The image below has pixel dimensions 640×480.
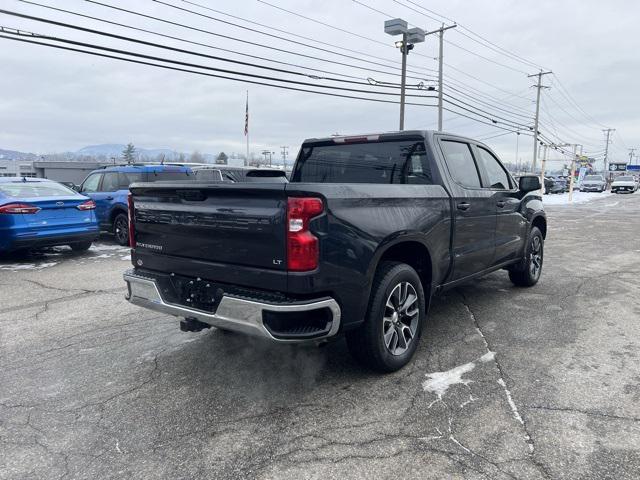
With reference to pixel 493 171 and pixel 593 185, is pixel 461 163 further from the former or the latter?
pixel 593 185

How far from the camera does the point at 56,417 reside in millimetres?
3127

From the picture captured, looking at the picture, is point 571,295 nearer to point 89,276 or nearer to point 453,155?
point 453,155

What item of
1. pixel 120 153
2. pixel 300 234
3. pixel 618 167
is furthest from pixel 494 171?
pixel 120 153

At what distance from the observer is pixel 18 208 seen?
7977 mm

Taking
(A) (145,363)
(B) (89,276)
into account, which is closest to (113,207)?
(B) (89,276)

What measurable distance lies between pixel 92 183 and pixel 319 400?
33.5ft

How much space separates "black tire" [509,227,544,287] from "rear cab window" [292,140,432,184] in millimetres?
2666

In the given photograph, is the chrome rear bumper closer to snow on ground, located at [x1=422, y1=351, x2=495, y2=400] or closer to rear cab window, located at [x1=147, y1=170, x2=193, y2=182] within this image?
snow on ground, located at [x1=422, y1=351, x2=495, y2=400]

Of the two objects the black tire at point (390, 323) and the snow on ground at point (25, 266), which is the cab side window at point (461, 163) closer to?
the black tire at point (390, 323)

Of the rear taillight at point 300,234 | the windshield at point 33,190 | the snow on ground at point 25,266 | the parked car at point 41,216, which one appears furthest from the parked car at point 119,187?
the rear taillight at point 300,234

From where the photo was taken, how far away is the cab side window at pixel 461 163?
4.49 meters

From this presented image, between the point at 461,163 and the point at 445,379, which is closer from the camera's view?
the point at 445,379

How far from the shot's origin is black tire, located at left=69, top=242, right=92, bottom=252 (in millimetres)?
9427

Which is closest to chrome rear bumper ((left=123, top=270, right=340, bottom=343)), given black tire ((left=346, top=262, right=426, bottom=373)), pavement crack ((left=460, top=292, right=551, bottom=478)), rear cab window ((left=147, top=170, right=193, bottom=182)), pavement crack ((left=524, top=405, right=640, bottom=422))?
black tire ((left=346, top=262, right=426, bottom=373))
